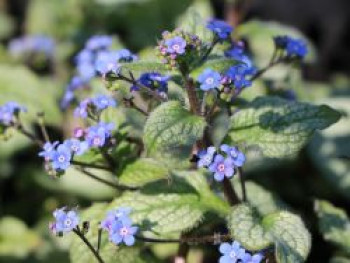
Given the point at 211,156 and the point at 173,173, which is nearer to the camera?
Result: the point at 211,156

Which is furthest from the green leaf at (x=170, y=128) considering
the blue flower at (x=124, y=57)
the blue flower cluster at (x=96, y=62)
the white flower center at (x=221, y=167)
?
the blue flower at (x=124, y=57)

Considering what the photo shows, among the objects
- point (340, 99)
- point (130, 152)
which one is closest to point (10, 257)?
point (130, 152)

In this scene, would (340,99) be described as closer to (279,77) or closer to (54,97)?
(279,77)

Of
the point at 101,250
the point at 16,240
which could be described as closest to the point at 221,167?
the point at 101,250

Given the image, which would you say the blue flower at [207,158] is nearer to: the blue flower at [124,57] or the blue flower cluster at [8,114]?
the blue flower at [124,57]

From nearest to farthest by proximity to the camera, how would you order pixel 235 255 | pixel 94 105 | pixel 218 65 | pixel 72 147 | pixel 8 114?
pixel 235 255 → pixel 218 65 → pixel 72 147 → pixel 94 105 → pixel 8 114

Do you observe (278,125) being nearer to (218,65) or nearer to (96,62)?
(218,65)
